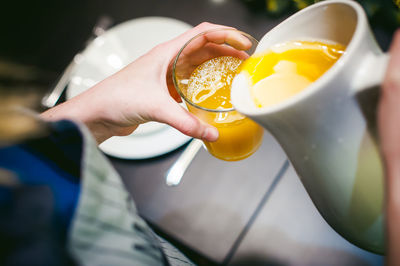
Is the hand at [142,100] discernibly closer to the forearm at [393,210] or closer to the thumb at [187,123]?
the thumb at [187,123]

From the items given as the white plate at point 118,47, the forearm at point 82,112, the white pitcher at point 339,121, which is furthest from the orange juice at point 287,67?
the white plate at point 118,47

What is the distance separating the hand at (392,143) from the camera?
Answer: 206 mm

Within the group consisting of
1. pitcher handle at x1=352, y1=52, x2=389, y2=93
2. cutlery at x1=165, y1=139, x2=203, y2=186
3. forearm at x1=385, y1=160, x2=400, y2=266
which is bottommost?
cutlery at x1=165, y1=139, x2=203, y2=186

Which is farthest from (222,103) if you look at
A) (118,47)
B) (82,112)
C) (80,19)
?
(80,19)

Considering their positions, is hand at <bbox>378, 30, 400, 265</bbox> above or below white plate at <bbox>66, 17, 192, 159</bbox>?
above

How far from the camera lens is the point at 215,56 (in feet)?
1.88

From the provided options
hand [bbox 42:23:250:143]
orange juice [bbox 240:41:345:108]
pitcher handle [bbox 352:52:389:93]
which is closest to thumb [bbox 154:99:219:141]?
hand [bbox 42:23:250:143]

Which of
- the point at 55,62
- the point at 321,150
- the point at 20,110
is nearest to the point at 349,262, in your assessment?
the point at 321,150

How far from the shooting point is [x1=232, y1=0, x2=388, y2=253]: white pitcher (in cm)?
22

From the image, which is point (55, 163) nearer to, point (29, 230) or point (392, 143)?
point (29, 230)

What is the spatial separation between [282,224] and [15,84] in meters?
1.53

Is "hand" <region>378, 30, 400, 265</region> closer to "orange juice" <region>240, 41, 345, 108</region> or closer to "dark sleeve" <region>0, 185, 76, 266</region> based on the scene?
"orange juice" <region>240, 41, 345, 108</region>

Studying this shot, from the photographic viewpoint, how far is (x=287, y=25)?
1.06ft

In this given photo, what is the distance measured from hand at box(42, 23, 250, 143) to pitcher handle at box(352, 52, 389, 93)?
28 centimetres
